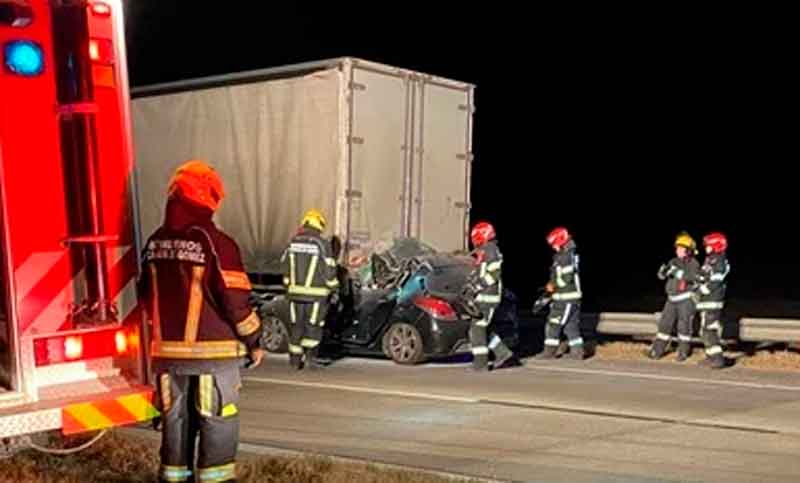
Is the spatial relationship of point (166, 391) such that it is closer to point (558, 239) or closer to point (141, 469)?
point (141, 469)

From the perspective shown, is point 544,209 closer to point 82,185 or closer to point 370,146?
point 370,146

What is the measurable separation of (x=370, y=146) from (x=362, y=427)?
5781 mm

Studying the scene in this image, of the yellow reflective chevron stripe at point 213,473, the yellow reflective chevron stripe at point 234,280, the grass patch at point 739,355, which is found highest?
the yellow reflective chevron stripe at point 234,280

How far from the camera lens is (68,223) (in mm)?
5820

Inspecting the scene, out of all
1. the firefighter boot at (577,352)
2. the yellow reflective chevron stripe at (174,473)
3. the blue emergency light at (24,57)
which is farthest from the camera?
the firefighter boot at (577,352)

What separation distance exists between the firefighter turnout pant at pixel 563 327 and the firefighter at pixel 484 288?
1504 mm

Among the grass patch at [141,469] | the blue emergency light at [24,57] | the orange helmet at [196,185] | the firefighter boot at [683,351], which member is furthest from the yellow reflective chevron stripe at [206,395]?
the firefighter boot at [683,351]

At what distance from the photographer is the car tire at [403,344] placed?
13.6 m

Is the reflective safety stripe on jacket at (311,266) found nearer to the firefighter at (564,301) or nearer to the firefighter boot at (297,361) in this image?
the firefighter boot at (297,361)

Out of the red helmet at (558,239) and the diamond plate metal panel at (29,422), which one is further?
the red helmet at (558,239)

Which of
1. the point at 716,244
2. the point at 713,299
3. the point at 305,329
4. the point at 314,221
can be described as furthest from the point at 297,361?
the point at 716,244

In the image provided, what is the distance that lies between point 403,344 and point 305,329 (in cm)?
117

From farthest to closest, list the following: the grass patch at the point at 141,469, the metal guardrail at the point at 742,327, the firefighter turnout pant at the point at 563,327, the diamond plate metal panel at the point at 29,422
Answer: the firefighter turnout pant at the point at 563,327
the metal guardrail at the point at 742,327
the grass patch at the point at 141,469
the diamond plate metal panel at the point at 29,422

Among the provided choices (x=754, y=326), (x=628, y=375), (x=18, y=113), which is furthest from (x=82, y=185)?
(x=754, y=326)
